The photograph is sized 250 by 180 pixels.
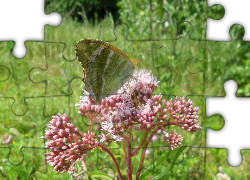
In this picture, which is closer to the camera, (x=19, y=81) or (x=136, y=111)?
(x=136, y=111)

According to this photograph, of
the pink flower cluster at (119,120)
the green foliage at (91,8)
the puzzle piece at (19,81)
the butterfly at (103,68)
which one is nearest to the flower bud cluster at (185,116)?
the pink flower cluster at (119,120)

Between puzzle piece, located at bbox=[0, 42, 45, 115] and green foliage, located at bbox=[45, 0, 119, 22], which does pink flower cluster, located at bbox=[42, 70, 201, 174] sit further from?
green foliage, located at bbox=[45, 0, 119, 22]

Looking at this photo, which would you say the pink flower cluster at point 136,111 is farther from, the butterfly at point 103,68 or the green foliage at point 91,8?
the green foliage at point 91,8

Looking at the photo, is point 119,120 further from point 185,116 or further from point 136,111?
point 185,116

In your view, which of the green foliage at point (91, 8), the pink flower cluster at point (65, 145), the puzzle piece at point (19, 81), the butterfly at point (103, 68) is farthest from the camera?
the green foliage at point (91, 8)

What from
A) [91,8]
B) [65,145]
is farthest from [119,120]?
[91,8]

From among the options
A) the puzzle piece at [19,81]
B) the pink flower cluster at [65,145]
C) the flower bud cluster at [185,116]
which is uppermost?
the puzzle piece at [19,81]

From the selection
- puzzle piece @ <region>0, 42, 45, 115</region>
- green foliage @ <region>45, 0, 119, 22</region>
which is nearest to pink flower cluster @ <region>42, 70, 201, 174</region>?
puzzle piece @ <region>0, 42, 45, 115</region>

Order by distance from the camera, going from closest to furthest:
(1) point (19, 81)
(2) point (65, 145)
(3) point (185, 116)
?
(2) point (65, 145) → (3) point (185, 116) → (1) point (19, 81)

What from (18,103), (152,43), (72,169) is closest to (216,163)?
(72,169)
